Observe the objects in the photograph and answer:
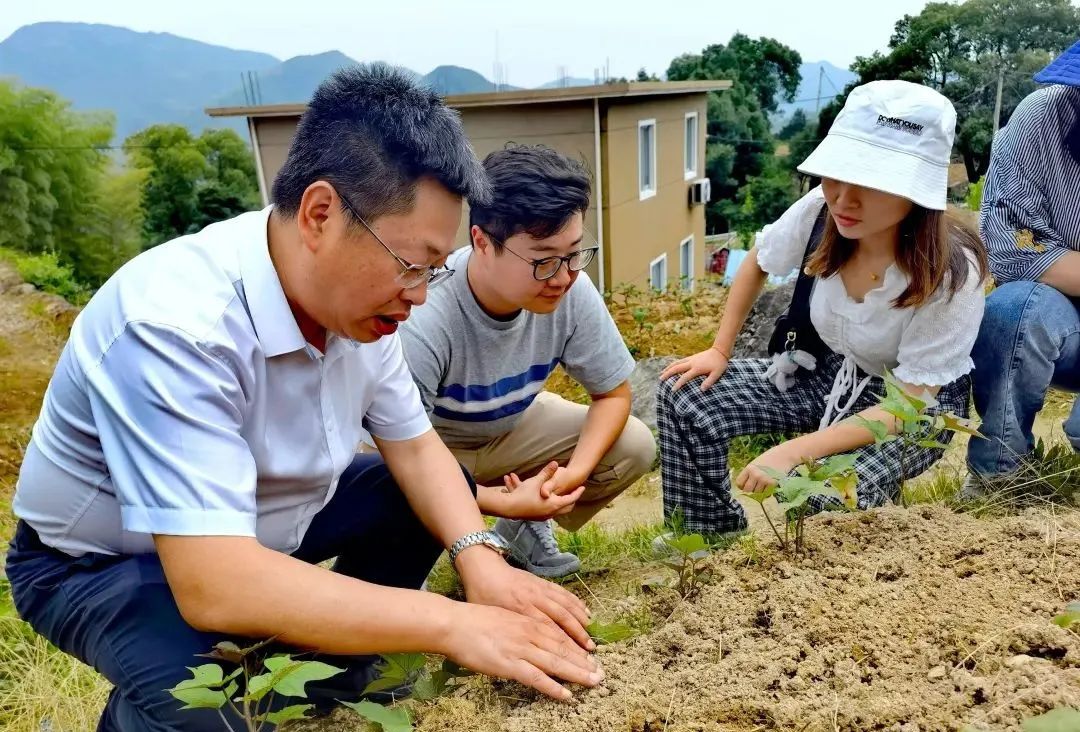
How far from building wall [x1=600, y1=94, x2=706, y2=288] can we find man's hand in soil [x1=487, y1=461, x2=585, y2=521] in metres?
8.78

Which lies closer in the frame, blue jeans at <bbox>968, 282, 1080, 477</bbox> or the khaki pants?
blue jeans at <bbox>968, 282, 1080, 477</bbox>

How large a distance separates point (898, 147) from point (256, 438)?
172cm

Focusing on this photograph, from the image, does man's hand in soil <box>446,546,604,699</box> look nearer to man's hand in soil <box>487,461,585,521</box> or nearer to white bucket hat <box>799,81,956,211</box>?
man's hand in soil <box>487,461,585,521</box>

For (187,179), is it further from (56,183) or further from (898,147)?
(898,147)

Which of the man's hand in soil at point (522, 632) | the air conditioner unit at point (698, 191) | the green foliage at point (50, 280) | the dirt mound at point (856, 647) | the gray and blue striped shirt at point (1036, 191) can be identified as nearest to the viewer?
the dirt mound at point (856, 647)

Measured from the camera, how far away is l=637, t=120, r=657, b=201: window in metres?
13.1

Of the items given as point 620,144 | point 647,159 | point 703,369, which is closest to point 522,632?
point 703,369

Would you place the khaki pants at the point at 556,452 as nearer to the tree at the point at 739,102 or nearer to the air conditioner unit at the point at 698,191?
the air conditioner unit at the point at 698,191

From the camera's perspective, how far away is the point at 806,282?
251 centimetres

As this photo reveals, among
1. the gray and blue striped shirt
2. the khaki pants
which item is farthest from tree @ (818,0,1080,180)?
the khaki pants

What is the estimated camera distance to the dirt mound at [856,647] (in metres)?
1.21

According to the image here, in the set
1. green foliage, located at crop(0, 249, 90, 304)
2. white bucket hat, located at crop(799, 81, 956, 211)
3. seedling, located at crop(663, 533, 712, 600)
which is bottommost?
green foliage, located at crop(0, 249, 90, 304)

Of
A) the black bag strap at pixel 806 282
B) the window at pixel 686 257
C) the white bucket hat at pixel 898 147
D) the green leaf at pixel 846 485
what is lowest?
the window at pixel 686 257

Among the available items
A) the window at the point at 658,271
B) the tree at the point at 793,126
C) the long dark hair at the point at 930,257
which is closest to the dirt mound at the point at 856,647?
the long dark hair at the point at 930,257
